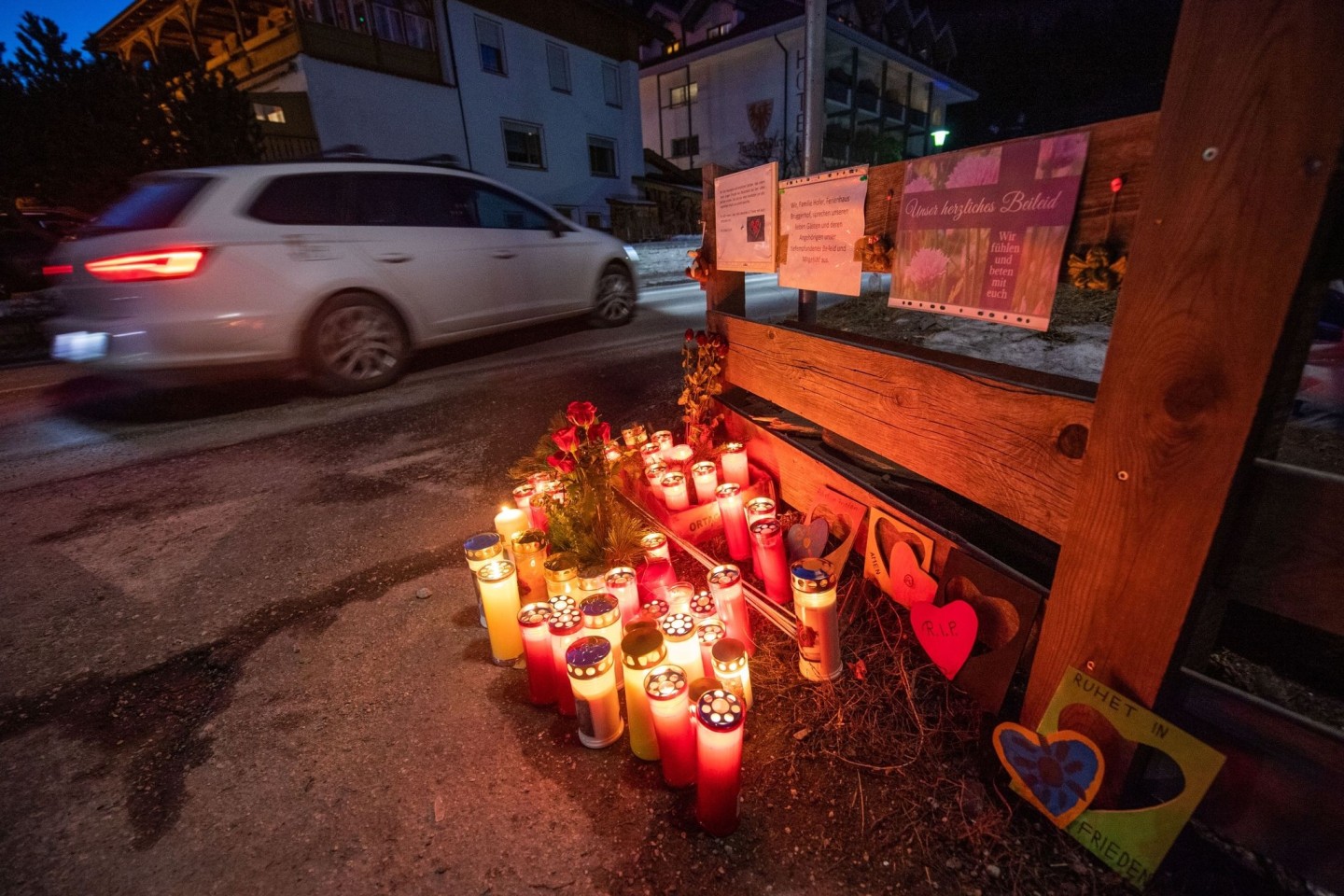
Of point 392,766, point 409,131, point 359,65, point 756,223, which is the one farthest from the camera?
point 409,131

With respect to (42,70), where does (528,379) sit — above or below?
below

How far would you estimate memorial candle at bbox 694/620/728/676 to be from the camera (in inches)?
71.3

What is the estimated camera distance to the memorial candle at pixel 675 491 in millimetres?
A: 2852

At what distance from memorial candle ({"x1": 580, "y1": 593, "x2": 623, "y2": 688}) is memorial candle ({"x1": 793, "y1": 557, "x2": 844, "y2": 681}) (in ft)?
1.96

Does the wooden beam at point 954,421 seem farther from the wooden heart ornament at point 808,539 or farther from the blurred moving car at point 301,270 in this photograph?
the blurred moving car at point 301,270

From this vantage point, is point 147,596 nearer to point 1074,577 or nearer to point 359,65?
point 1074,577

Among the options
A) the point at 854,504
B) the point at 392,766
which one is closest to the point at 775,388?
the point at 854,504

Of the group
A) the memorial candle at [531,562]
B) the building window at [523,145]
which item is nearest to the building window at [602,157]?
the building window at [523,145]

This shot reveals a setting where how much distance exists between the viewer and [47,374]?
21.5 feet

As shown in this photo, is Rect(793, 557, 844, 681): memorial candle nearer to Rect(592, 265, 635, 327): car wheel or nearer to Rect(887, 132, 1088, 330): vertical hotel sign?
Rect(887, 132, 1088, 330): vertical hotel sign

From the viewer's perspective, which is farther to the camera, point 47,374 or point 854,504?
point 47,374

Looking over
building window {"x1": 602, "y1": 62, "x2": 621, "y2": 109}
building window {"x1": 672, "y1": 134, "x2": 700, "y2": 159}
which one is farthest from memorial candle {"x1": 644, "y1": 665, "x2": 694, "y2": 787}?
building window {"x1": 672, "y1": 134, "x2": 700, "y2": 159}

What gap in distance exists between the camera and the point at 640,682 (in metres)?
1.68

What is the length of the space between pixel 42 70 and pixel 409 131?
7428 millimetres
